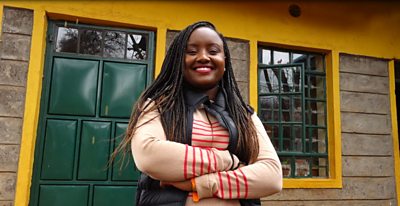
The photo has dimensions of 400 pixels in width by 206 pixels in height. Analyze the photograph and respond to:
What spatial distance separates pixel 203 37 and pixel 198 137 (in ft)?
1.51

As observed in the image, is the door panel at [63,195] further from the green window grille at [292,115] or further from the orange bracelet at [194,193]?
the orange bracelet at [194,193]

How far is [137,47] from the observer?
3.81 m

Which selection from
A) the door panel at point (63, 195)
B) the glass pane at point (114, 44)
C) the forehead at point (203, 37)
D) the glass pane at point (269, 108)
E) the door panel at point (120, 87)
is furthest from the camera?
the glass pane at point (269, 108)

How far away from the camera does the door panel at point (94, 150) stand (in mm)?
3428

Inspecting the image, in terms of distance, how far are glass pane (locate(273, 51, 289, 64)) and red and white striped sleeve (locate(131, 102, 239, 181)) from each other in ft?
10.7

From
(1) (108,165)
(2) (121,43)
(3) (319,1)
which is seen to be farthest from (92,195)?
(3) (319,1)

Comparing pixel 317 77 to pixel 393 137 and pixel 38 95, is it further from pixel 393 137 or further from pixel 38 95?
pixel 38 95

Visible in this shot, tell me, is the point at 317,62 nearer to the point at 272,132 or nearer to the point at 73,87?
the point at 272,132

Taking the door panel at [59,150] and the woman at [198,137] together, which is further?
the door panel at [59,150]

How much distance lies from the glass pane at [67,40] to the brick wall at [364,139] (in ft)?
10.5

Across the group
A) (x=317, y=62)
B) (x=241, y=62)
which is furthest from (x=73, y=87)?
(x=317, y=62)

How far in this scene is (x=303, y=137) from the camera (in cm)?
417

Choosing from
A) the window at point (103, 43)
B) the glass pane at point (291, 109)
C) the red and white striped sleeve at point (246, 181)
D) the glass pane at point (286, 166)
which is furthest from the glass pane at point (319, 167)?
the red and white striped sleeve at point (246, 181)

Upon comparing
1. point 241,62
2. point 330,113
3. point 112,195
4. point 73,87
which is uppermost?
point 241,62
